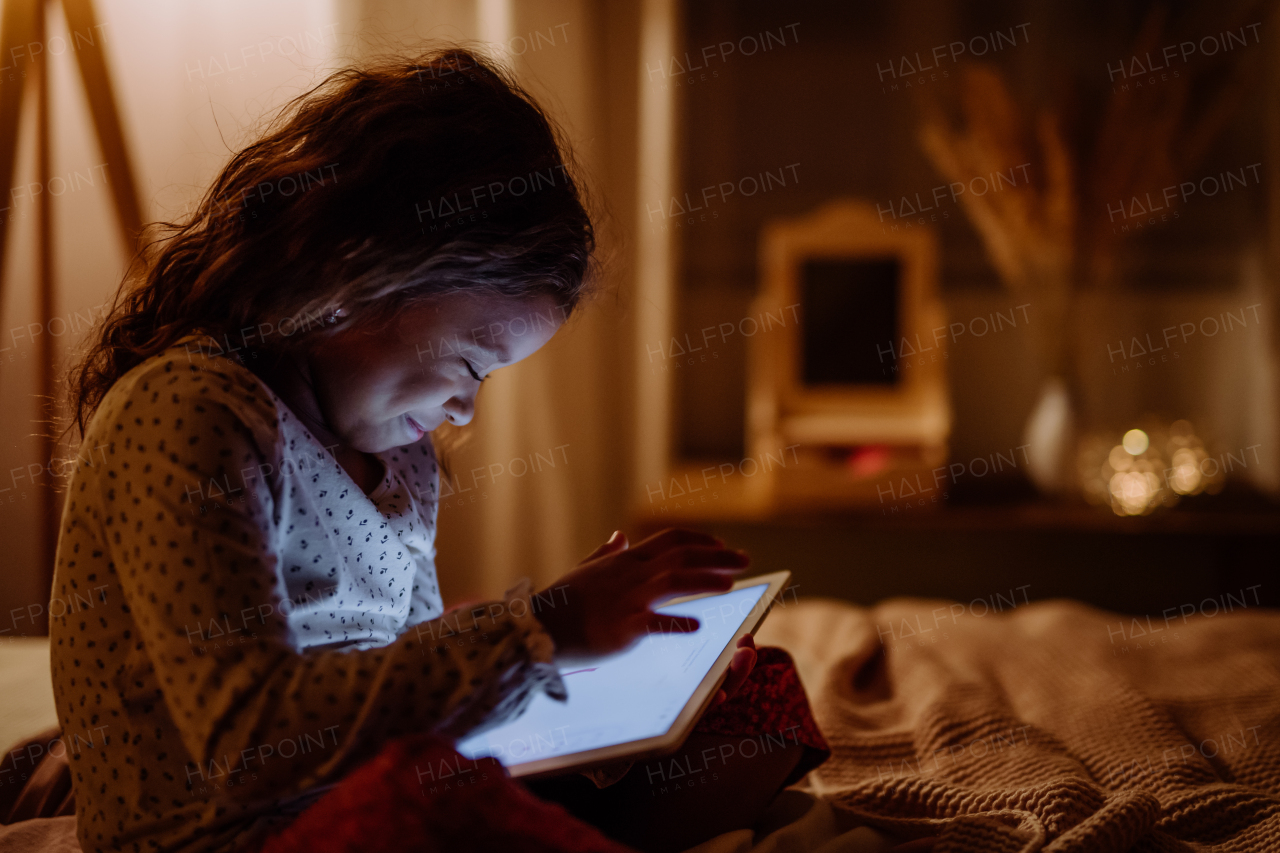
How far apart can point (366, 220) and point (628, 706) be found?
0.36 m

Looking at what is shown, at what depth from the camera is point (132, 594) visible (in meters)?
0.47

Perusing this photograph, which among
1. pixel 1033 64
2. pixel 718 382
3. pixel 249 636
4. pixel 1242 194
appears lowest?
pixel 718 382

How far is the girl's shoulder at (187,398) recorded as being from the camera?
19.2 inches

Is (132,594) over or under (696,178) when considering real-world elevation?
under

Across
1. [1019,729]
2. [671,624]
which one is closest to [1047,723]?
[1019,729]

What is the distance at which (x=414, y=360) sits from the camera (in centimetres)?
60

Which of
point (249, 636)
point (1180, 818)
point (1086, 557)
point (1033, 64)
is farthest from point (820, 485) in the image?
point (249, 636)

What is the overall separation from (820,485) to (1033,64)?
1238 mm

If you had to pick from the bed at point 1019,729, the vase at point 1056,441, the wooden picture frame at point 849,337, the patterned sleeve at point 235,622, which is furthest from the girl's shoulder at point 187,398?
the vase at point 1056,441

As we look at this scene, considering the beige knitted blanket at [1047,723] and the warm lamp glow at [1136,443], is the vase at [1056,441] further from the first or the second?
the beige knitted blanket at [1047,723]

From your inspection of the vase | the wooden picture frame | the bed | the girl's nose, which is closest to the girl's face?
the girl's nose

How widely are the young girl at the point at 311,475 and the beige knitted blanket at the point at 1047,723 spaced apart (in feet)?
0.72

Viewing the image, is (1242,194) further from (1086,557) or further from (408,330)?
(408,330)

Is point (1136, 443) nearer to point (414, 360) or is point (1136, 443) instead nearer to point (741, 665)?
point (741, 665)
